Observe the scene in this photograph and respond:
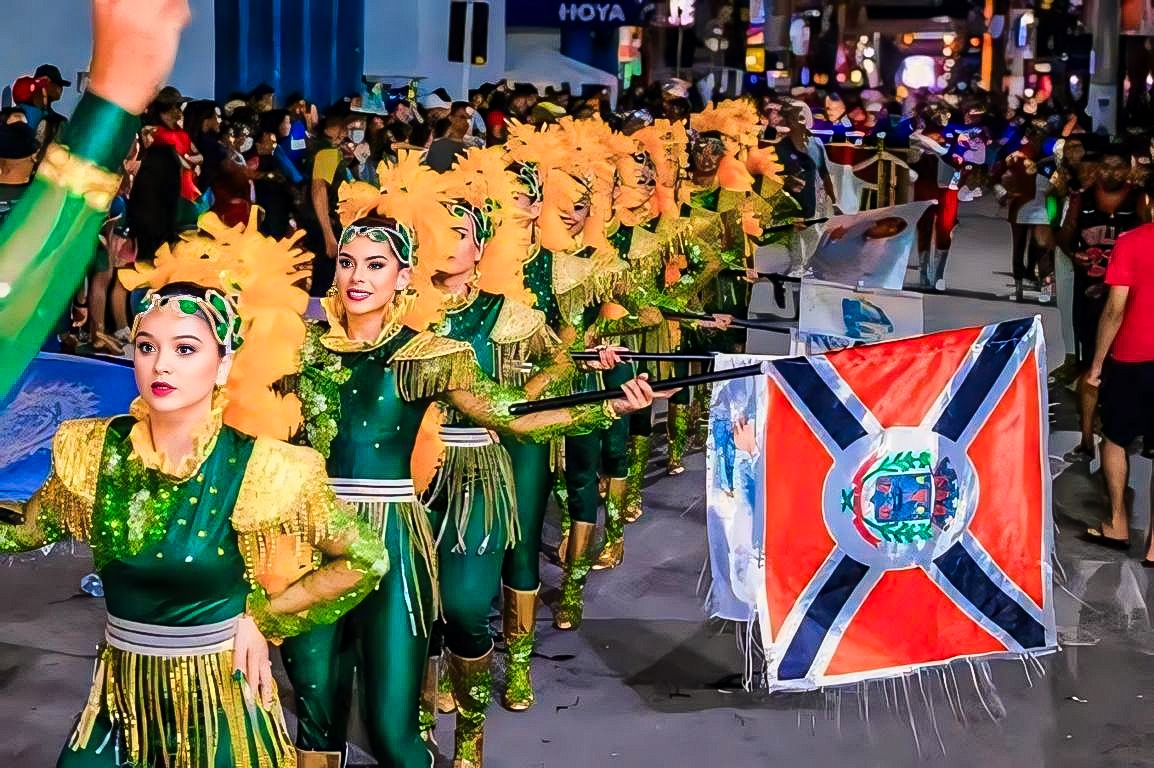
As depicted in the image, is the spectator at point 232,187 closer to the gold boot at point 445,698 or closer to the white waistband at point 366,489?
the gold boot at point 445,698

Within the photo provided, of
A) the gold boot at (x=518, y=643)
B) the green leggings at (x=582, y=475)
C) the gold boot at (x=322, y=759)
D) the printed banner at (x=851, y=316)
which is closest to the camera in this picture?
the gold boot at (x=322, y=759)

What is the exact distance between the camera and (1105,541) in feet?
29.3

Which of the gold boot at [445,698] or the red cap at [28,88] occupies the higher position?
the red cap at [28,88]

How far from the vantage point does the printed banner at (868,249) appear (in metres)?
11.3

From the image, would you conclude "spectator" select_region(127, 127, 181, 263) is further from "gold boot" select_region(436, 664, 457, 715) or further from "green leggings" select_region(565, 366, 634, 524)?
"gold boot" select_region(436, 664, 457, 715)

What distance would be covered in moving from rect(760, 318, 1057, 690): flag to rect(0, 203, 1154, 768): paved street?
11.9 inches

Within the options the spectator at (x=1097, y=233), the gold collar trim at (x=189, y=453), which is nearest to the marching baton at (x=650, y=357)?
the gold collar trim at (x=189, y=453)

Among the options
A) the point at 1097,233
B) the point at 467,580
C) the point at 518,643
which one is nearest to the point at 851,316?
the point at 1097,233

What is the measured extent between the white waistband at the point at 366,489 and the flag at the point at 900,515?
70.0 inches

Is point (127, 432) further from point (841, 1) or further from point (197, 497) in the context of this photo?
point (841, 1)

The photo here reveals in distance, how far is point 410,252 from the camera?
196 inches

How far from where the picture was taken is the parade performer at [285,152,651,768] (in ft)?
15.3

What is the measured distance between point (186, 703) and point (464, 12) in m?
19.6

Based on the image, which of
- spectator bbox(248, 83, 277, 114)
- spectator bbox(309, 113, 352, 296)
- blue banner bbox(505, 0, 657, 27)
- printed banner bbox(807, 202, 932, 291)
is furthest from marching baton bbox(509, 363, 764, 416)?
blue banner bbox(505, 0, 657, 27)
